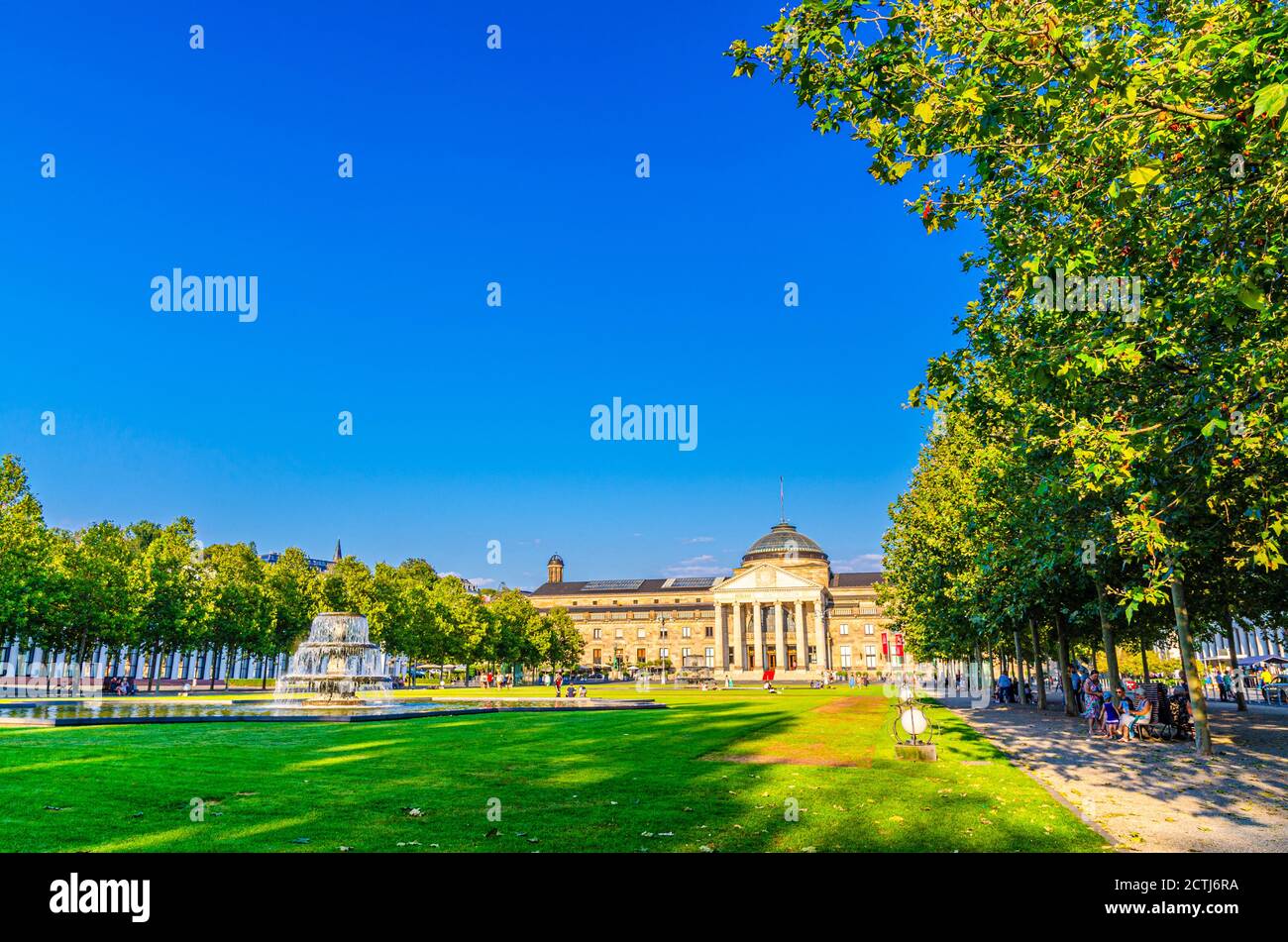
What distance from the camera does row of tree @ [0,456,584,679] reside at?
1873 inches

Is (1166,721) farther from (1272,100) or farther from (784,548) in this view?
(784,548)

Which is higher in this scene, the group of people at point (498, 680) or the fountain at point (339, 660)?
the fountain at point (339, 660)

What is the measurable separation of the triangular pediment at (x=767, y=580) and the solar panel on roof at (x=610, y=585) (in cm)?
3659

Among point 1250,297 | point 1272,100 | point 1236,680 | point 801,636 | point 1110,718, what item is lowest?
point 801,636

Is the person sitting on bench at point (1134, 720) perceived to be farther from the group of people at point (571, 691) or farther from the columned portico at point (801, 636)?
the columned portico at point (801, 636)

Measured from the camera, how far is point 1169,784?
15.0 m

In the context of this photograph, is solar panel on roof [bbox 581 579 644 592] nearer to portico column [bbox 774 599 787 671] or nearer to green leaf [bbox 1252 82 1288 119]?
portico column [bbox 774 599 787 671]

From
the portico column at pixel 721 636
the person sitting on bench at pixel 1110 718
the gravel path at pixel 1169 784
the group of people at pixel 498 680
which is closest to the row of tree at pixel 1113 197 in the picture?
the gravel path at pixel 1169 784

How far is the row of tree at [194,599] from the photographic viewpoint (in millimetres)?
47562

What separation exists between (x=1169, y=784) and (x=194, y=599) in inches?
2629

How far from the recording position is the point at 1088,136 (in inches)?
339

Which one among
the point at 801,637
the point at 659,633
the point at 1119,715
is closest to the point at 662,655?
the point at 659,633
